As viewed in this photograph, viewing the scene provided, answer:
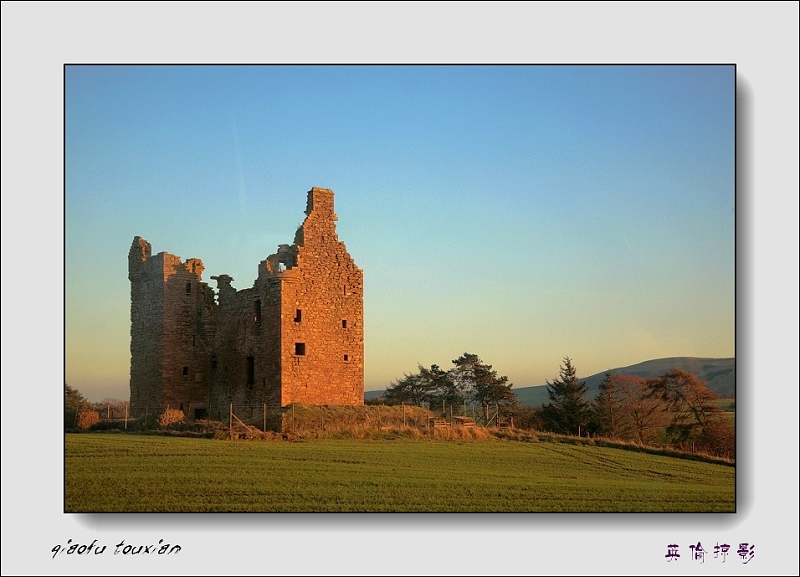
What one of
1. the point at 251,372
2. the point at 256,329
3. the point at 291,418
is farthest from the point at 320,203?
the point at 291,418

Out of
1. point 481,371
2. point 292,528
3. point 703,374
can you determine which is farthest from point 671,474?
point 481,371

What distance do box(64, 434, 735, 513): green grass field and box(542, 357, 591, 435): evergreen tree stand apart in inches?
594

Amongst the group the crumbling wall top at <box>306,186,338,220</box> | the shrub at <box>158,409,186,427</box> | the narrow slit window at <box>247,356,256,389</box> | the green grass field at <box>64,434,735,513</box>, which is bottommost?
the green grass field at <box>64,434,735,513</box>

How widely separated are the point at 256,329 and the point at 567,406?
57.1 ft

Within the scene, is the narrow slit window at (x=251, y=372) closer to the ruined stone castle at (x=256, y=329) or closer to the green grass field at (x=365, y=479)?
the ruined stone castle at (x=256, y=329)

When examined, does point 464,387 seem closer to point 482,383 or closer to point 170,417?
point 482,383

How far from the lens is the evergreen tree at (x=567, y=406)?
4269cm

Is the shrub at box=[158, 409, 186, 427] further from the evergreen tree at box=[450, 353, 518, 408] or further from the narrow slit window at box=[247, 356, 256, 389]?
the evergreen tree at box=[450, 353, 518, 408]

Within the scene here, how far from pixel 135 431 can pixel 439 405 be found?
18988 millimetres

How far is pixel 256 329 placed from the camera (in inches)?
1321

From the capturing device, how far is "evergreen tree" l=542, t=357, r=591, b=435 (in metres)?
42.7

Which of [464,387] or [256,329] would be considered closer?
[256,329]

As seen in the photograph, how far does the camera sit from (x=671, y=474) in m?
24.6

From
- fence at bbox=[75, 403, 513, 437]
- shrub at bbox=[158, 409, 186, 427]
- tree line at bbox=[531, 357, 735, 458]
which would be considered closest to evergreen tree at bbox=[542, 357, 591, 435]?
tree line at bbox=[531, 357, 735, 458]
